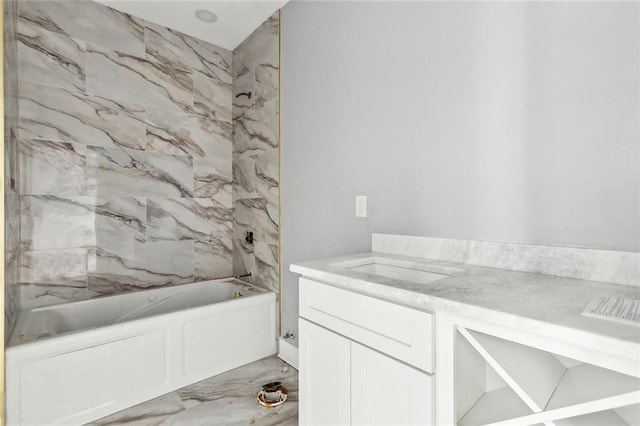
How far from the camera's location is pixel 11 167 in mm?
1685

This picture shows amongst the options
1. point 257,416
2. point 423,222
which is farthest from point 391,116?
point 257,416

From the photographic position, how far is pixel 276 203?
2412 mm

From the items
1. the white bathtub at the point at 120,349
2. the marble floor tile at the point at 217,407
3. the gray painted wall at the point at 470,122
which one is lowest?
the marble floor tile at the point at 217,407

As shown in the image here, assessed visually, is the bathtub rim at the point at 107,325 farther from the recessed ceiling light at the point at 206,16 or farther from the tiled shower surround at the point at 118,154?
the recessed ceiling light at the point at 206,16

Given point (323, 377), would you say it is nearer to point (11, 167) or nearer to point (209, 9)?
point (11, 167)

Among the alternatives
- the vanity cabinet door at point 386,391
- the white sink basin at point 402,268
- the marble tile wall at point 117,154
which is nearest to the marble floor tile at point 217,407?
the vanity cabinet door at point 386,391

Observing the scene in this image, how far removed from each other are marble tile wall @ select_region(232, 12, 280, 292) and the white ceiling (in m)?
0.10

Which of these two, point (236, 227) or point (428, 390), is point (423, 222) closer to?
point (428, 390)

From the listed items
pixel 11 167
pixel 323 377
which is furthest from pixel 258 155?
pixel 323 377

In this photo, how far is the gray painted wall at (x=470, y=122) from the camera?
3.23ft

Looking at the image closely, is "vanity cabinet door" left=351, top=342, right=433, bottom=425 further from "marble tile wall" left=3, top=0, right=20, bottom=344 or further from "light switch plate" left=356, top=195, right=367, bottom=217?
"marble tile wall" left=3, top=0, right=20, bottom=344

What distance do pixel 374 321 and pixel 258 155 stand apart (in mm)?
1968

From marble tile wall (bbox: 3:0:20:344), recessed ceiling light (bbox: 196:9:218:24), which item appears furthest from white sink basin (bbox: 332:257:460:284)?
recessed ceiling light (bbox: 196:9:218:24)

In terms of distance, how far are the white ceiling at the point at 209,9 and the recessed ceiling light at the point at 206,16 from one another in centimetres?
3
